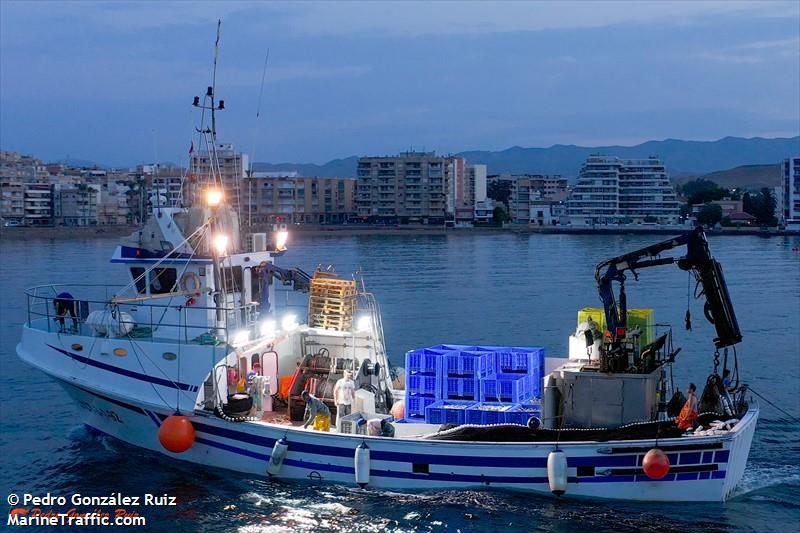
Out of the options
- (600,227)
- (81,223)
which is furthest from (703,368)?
(81,223)

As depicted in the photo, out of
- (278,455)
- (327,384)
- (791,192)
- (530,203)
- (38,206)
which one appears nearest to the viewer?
(278,455)

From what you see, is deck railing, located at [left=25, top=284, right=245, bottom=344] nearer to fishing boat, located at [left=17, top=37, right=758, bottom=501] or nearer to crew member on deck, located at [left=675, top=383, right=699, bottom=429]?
fishing boat, located at [left=17, top=37, right=758, bottom=501]

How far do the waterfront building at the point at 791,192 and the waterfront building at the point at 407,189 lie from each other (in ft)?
151

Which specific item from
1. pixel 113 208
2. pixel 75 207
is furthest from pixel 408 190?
pixel 75 207

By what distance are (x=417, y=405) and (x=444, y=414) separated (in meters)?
0.68

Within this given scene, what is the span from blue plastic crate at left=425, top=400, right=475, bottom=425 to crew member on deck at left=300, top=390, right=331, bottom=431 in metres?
1.57

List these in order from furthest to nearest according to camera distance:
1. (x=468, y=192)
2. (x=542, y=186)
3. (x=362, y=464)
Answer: (x=542, y=186)
(x=468, y=192)
(x=362, y=464)

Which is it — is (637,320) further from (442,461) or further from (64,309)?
(64,309)

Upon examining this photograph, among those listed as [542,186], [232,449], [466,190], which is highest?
[542,186]

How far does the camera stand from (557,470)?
496 inches

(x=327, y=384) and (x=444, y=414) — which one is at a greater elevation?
(x=327, y=384)

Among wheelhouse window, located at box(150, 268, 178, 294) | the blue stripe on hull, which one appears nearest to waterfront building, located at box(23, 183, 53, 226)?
wheelhouse window, located at box(150, 268, 178, 294)

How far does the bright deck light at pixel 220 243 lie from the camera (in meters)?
15.8

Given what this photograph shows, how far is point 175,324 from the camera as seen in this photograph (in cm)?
1554
